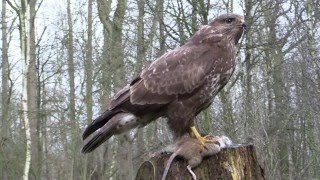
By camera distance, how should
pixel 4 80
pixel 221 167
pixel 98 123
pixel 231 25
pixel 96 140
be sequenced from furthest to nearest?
pixel 4 80 → pixel 231 25 → pixel 98 123 → pixel 96 140 → pixel 221 167

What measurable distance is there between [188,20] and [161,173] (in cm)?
1026

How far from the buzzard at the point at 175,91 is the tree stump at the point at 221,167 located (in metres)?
0.46

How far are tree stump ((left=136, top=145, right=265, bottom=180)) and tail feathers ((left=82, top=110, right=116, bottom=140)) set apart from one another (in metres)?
0.64

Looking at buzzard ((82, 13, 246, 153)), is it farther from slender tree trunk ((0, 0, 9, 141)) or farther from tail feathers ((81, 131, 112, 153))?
slender tree trunk ((0, 0, 9, 141))

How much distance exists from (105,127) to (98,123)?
0.08 metres

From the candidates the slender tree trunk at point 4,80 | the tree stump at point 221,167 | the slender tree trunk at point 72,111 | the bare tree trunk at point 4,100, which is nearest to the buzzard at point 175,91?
the tree stump at point 221,167

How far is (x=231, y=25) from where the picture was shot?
4797 millimetres

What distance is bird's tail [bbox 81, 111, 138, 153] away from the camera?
443 cm

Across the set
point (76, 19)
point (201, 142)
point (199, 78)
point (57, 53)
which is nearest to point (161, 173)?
point (201, 142)

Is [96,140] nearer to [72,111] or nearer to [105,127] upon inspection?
[105,127]

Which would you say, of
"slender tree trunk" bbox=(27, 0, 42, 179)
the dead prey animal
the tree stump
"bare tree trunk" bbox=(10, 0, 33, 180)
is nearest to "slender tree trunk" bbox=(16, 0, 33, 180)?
"bare tree trunk" bbox=(10, 0, 33, 180)

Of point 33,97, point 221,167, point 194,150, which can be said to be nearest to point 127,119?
point 194,150

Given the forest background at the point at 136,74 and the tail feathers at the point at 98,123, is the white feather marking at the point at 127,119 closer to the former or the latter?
the tail feathers at the point at 98,123

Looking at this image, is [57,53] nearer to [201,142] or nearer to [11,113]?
[11,113]
